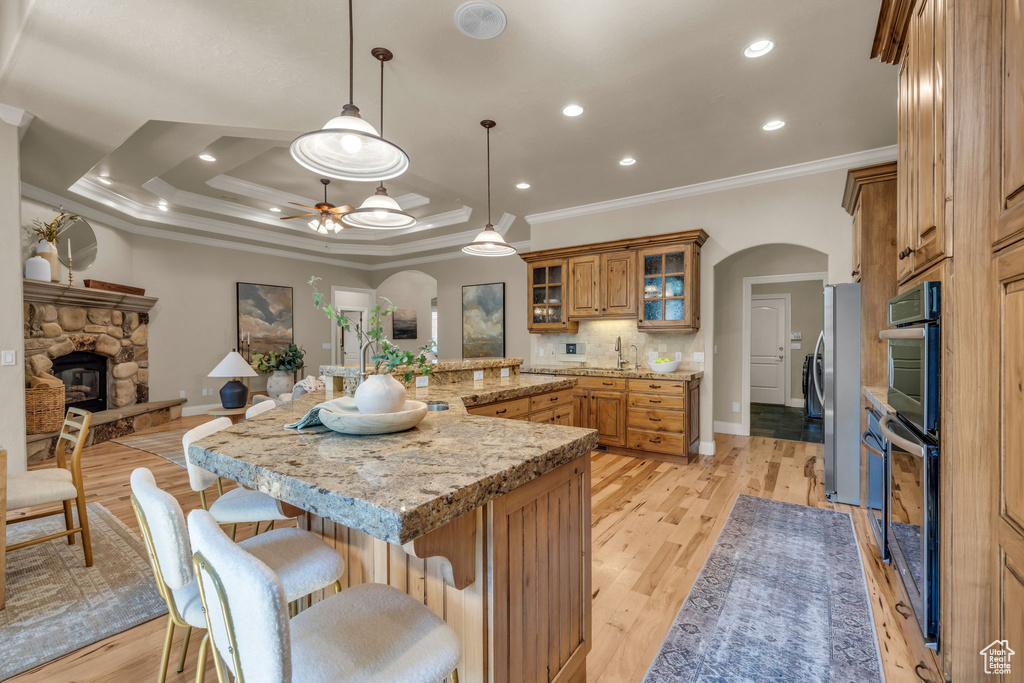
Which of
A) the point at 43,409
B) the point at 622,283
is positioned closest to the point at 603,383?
the point at 622,283

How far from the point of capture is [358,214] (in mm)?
2967

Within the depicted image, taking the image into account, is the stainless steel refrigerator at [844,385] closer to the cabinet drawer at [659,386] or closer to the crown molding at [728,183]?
the cabinet drawer at [659,386]

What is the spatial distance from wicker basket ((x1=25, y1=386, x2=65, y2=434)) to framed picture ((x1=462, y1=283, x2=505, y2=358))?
505cm

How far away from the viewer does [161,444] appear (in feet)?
16.0

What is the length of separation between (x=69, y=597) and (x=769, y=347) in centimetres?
877

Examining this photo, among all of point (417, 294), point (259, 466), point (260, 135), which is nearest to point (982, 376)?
point (259, 466)

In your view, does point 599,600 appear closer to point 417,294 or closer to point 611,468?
point 611,468

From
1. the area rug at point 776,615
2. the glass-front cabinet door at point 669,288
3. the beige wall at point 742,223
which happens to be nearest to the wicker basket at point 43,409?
the area rug at point 776,615

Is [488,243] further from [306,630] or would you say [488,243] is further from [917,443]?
[306,630]

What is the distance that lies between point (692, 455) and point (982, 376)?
3.42m

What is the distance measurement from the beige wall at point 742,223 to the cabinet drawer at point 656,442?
23.0 inches

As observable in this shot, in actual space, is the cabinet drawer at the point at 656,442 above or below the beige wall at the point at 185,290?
below

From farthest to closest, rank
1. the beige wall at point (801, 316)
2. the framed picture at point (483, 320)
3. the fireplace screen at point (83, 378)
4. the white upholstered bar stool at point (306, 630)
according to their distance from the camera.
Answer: the framed picture at point (483, 320)
the beige wall at point (801, 316)
the fireplace screen at point (83, 378)
the white upholstered bar stool at point (306, 630)

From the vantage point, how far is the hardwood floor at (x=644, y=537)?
170cm
